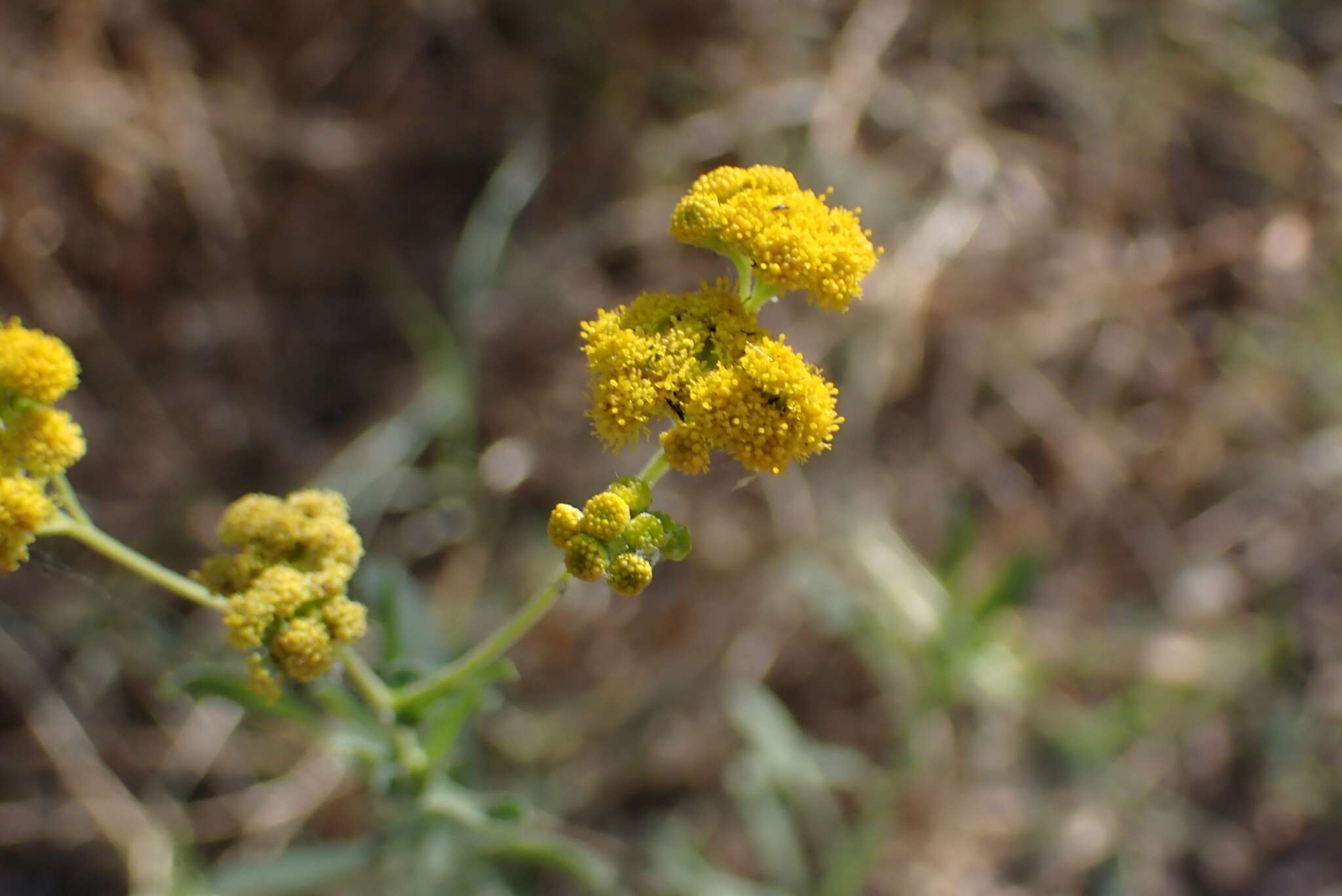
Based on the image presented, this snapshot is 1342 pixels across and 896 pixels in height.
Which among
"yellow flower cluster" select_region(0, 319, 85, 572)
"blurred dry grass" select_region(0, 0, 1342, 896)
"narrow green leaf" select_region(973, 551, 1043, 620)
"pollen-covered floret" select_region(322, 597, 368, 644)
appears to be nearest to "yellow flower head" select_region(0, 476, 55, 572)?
"yellow flower cluster" select_region(0, 319, 85, 572)

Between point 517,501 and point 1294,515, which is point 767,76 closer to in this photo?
point 517,501

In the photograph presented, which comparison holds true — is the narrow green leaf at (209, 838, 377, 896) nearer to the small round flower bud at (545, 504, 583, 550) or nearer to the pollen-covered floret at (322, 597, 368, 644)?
the pollen-covered floret at (322, 597, 368, 644)

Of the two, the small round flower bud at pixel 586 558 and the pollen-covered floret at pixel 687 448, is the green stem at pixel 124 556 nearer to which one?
the small round flower bud at pixel 586 558

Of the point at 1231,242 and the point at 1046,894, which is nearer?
the point at 1046,894

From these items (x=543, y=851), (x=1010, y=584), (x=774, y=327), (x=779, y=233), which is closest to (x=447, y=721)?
(x=543, y=851)

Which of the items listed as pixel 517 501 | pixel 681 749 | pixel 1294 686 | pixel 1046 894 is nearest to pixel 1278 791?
pixel 1294 686

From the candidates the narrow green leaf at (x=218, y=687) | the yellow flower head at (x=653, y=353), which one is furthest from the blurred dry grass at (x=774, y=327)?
the yellow flower head at (x=653, y=353)
